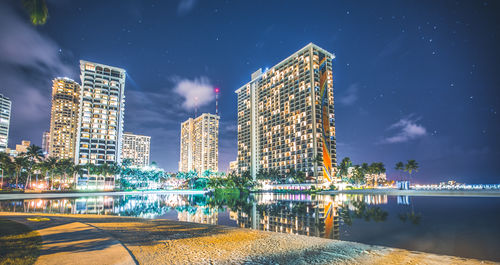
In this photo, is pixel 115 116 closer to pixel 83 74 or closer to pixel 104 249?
pixel 83 74

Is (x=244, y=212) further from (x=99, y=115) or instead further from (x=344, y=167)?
(x=99, y=115)

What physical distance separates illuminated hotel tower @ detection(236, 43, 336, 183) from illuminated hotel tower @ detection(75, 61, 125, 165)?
90250mm

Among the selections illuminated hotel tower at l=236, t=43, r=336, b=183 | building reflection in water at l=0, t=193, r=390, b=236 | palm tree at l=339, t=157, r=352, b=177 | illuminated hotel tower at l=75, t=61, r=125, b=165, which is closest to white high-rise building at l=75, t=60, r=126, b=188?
illuminated hotel tower at l=75, t=61, r=125, b=165

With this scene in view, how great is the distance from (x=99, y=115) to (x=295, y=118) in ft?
374

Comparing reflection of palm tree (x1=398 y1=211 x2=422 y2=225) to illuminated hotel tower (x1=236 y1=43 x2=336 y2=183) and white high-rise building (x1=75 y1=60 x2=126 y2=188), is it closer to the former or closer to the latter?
illuminated hotel tower (x1=236 y1=43 x2=336 y2=183)

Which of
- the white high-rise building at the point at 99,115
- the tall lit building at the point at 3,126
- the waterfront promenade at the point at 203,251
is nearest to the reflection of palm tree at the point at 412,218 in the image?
the waterfront promenade at the point at 203,251

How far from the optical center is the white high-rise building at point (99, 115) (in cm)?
13625

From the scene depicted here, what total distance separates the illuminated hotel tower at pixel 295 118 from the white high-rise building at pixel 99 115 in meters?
90.3

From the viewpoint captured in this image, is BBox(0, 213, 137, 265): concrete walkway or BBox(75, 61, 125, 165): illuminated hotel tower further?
BBox(75, 61, 125, 165): illuminated hotel tower

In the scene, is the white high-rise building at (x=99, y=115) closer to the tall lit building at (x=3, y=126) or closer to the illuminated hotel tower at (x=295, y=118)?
the tall lit building at (x=3, y=126)

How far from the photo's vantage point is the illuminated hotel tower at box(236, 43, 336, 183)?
13862 centimetres

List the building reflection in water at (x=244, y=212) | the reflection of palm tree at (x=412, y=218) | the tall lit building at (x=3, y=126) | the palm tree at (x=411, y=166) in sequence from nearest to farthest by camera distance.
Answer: the building reflection in water at (x=244, y=212)
the reflection of palm tree at (x=412, y=218)
the palm tree at (x=411, y=166)
the tall lit building at (x=3, y=126)

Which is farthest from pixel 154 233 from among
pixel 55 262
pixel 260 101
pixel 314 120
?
pixel 260 101

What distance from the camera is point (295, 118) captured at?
15212 centimetres
